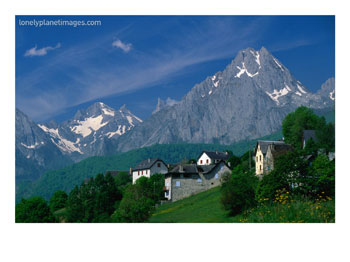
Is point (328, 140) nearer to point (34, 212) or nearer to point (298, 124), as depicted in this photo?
point (34, 212)

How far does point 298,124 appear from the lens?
129 ft

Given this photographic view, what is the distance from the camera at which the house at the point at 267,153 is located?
30.8m

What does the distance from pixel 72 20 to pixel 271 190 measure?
11.3m

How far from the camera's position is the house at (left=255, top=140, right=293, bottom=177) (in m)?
30.8

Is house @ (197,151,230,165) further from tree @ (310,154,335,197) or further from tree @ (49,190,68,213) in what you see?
A: tree @ (310,154,335,197)

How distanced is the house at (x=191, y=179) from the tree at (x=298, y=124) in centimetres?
748

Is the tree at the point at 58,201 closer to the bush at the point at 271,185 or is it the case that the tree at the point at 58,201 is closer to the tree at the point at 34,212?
the tree at the point at 34,212

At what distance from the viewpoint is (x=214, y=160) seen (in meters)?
55.9

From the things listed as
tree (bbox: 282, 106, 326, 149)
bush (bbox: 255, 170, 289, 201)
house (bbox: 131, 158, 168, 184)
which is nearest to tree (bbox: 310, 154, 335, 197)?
bush (bbox: 255, 170, 289, 201)

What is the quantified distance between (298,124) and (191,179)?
11.6 metres

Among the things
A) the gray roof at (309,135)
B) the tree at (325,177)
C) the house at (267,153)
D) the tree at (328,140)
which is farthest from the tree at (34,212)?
the gray roof at (309,135)

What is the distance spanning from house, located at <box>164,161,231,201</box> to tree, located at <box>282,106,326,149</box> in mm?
7481
